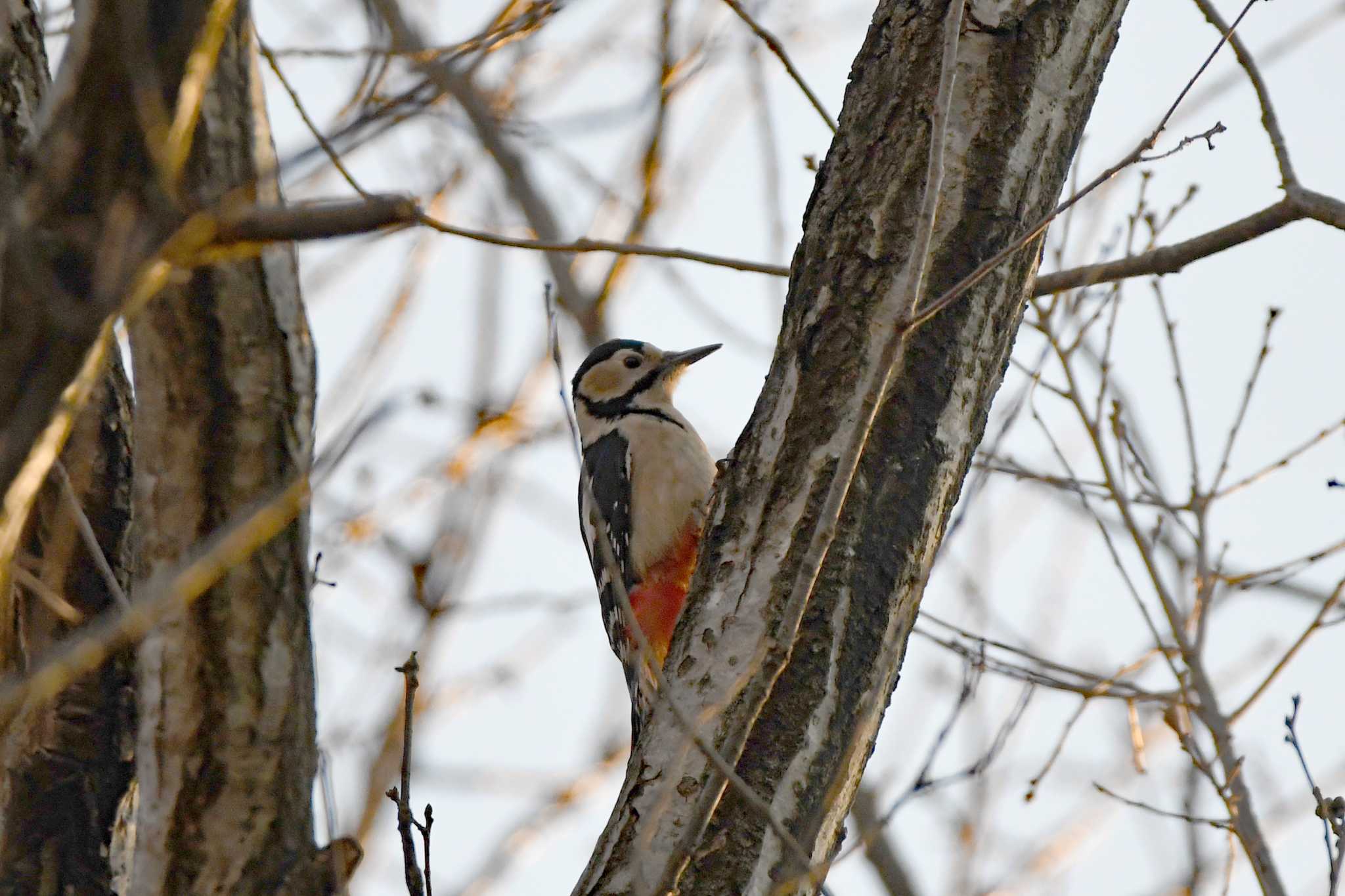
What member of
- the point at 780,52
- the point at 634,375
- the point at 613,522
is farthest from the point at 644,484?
the point at 780,52

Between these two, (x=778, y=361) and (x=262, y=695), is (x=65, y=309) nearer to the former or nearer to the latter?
(x=262, y=695)

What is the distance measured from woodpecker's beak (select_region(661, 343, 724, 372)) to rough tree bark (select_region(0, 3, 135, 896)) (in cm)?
341

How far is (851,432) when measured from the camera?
101 inches

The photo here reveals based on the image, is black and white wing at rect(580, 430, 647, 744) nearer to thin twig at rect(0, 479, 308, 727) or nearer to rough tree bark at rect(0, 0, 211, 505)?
thin twig at rect(0, 479, 308, 727)

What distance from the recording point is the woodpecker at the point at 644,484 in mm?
5816

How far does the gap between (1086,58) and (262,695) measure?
2.04 meters

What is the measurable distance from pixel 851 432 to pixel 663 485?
3.37m

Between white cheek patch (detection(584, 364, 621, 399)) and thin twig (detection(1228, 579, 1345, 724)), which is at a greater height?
white cheek patch (detection(584, 364, 621, 399))

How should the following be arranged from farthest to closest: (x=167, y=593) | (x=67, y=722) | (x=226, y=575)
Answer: (x=67, y=722) < (x=226, y=575) < (x=167, y=593)

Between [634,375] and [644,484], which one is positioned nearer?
[644,484]

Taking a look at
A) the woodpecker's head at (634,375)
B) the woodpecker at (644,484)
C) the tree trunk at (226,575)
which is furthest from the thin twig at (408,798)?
the woodpecker's head at (634,375)

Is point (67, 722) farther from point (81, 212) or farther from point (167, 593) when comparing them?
point (81, 212)

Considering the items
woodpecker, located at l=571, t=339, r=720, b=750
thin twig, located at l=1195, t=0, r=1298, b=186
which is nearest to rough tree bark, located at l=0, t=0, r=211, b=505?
thin twig, located at l=1195, t=0, r=1298, b=186

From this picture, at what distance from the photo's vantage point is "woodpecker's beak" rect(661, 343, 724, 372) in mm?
6406
